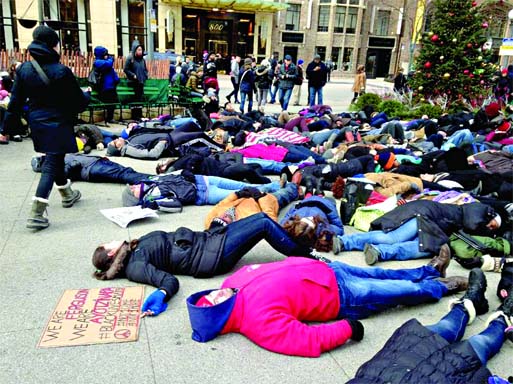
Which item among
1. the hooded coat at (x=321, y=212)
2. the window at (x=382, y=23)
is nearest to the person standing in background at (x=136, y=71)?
the hooded coat at (x=321, y=212)

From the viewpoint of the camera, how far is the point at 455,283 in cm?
373

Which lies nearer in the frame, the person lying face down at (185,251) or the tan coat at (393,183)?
the person lying face down at (185,251)

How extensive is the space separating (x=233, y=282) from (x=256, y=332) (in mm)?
451

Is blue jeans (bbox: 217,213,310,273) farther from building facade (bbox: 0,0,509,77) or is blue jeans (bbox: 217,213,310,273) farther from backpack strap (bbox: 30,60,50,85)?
building facade (bbox: 0,0,509,77)

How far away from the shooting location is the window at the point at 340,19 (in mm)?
40781

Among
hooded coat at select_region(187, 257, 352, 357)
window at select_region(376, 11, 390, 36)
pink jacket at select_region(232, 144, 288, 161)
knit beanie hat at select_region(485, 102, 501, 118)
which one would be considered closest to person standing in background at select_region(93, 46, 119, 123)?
pink jacket at select_region(232, 144, 288, 161)

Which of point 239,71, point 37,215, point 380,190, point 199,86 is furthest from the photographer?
point 239,71

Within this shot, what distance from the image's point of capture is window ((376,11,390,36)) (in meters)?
Answer: 42.2

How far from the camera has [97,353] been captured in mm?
2869

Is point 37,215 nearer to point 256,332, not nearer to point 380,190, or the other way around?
point 256,332

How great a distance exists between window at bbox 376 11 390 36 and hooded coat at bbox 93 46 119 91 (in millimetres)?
36920

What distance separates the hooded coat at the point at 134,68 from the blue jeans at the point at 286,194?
7.13m

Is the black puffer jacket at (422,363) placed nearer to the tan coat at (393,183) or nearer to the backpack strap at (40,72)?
the tan coat at (393,183)

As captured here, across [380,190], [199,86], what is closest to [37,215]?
[380,190]
